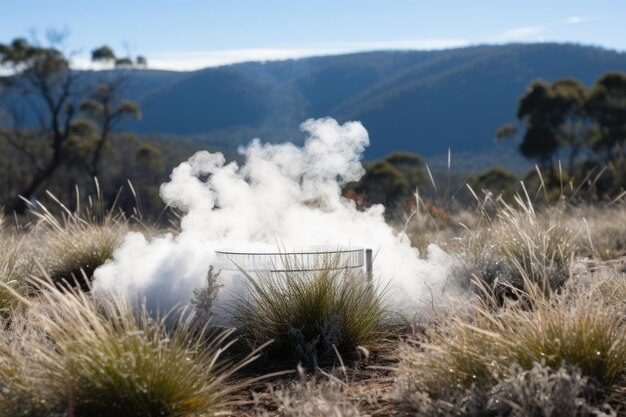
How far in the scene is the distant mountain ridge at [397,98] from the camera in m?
123

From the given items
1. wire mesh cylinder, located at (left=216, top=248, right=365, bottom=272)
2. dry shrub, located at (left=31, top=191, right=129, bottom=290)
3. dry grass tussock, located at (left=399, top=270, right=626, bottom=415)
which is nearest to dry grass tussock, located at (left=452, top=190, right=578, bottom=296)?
wire mesh cylinder, located at (left=216, top=248, right=365, bottom=272)

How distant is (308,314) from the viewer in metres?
4.46

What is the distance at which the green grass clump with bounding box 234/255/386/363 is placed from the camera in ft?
14.5

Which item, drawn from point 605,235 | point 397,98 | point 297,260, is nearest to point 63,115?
point 605,235

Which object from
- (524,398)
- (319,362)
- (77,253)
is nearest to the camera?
(524,398)

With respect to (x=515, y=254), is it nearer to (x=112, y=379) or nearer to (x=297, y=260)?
(x=297, y=260)

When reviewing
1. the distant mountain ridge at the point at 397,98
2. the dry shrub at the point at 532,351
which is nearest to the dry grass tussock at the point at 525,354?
the dry shrub at the point at 532,351

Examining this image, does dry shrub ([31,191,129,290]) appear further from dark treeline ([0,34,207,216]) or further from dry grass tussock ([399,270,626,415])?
dark treeline ([0,34,207,216])

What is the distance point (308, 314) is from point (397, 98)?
129 metres

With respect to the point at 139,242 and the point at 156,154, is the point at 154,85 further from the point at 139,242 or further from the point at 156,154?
the point at 139,242

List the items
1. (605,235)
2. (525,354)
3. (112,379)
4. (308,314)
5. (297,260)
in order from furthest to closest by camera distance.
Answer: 1. (605,235)
2. (297,260)
3. (308,314)
4. (525,354)
5. (112,379)

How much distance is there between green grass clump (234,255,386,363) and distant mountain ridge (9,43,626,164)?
96.9m

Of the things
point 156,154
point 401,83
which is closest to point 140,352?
point 156,154

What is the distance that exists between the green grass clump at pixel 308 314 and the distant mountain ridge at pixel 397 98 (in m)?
96.9
